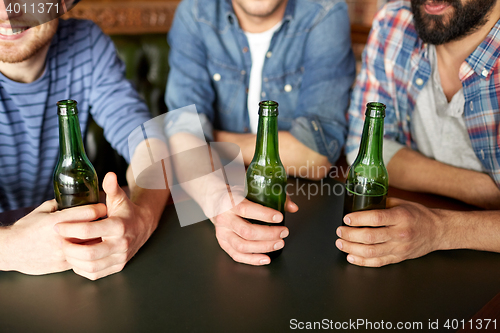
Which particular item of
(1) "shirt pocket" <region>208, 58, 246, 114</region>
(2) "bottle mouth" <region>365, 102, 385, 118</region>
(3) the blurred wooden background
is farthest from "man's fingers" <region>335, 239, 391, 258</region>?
(3) the blurred wooden background

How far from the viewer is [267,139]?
69 centimetres

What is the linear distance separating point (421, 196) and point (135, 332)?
784mm

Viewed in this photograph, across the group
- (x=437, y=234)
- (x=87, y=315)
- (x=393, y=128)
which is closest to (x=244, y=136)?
(x=393, y=128)

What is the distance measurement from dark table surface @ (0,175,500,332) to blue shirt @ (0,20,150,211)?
1.62 ft

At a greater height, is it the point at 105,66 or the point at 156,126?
the point at 105,66

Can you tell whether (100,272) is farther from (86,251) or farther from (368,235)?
(368,235)

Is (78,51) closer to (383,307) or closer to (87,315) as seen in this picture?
(87,315)

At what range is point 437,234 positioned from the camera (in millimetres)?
756

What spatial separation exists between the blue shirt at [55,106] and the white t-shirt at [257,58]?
43cm

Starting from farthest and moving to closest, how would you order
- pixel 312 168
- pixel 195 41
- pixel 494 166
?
pixel 195 41 → pixel 312 168 → pixel 494 166

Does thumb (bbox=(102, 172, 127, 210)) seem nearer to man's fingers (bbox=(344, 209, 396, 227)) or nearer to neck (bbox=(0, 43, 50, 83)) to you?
man's fingers (bbox=(344, 209, 396, 227))

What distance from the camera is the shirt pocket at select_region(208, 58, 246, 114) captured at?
1.38 meters

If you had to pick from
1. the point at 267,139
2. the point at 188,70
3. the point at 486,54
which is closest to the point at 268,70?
the point at 188,70

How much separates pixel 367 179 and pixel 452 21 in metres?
0.58
